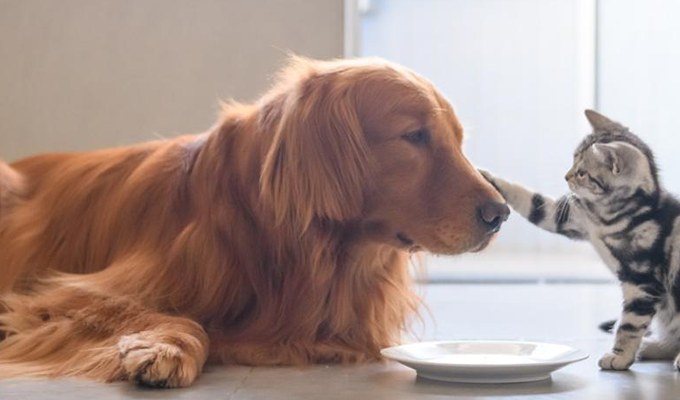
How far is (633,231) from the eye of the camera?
1905mm

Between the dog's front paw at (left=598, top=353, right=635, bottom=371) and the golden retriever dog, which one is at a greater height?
the golden retriever dog

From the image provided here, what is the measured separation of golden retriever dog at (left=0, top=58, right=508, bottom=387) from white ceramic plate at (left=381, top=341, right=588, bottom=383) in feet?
0.60

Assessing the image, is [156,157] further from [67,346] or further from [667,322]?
[667,322]

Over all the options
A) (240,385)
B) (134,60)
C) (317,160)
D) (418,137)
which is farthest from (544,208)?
(134,60)

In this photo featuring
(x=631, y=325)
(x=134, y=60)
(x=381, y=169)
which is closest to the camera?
(x=631, y=325)

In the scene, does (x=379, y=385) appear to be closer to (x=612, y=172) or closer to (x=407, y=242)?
(x=407, y=242)

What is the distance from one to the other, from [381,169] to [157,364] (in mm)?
595

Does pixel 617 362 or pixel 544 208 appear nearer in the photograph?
pixel 617 362

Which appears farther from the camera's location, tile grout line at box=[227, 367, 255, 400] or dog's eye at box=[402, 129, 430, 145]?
dog's eye at box=[402, 129, 430, 145]

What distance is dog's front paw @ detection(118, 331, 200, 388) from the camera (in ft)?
5.66

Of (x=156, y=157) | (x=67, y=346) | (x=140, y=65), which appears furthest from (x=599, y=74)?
(x=67, y=346)

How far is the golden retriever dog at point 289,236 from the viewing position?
197 centimetres

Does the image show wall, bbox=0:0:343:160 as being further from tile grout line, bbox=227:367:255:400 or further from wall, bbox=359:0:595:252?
tile grout line, bbox=227:367:255:400

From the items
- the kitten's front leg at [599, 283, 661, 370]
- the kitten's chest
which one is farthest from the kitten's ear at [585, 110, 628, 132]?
the kitten's front leg at [599, 283, 661, 370]
